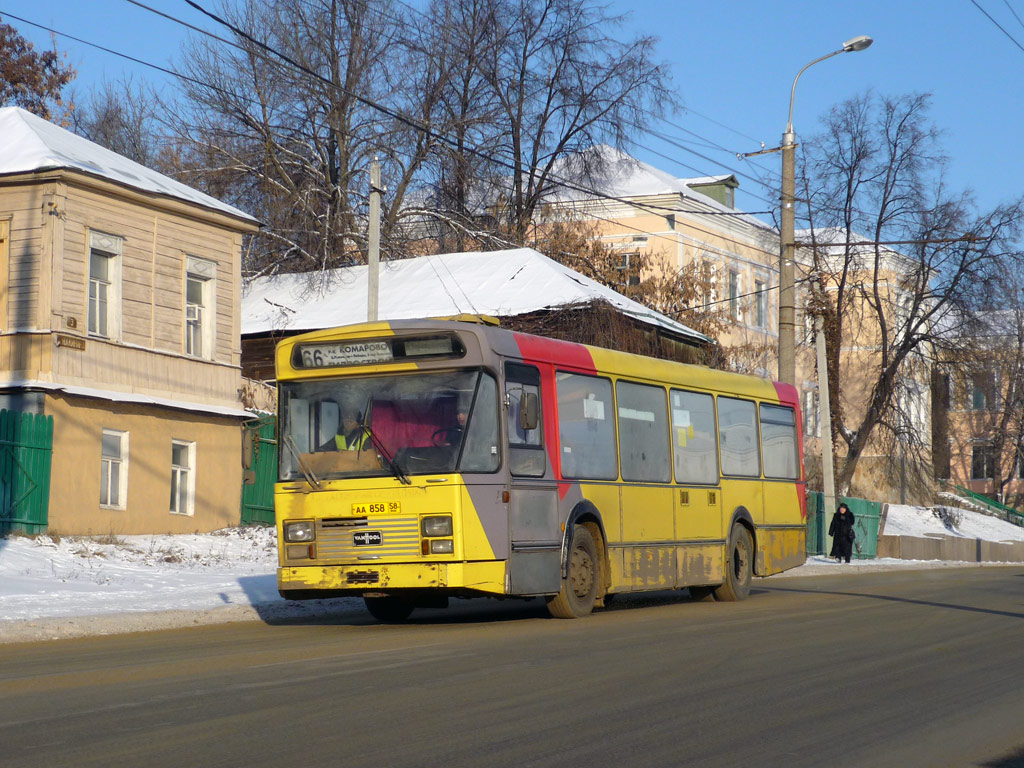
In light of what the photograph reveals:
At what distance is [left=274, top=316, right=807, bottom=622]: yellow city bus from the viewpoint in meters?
13.4

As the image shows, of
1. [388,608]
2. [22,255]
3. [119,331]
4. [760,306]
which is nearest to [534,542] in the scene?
[388,608]

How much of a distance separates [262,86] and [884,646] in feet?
117

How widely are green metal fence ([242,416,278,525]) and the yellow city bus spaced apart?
50.9 ft

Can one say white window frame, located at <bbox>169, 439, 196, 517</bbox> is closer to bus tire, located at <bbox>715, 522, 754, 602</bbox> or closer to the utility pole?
the utility pole

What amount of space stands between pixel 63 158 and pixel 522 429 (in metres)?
14.9

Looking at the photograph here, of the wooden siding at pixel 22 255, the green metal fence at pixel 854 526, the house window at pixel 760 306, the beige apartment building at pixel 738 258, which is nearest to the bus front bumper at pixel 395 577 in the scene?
the wooden siding at pixel 22 255

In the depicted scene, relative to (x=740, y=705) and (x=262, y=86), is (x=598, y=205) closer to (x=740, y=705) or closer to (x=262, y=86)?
(x=262, y=86)

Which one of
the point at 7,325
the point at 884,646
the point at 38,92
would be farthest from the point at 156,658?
the point at 38,92

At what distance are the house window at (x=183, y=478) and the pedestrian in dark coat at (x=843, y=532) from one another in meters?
15.9

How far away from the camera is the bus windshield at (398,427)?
13.5 metres

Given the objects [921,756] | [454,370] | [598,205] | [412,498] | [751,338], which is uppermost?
[598,205]

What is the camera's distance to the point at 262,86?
43.6m

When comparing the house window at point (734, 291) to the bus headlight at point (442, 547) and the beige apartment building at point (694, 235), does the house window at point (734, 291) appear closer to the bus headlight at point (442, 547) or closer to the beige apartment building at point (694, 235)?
the beige apartment building at point (694, 235)

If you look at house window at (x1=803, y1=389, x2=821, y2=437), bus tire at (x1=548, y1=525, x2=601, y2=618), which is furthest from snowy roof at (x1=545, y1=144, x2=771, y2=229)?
bus tire at (x1=548, y1=525, x2=601, y2=618)
